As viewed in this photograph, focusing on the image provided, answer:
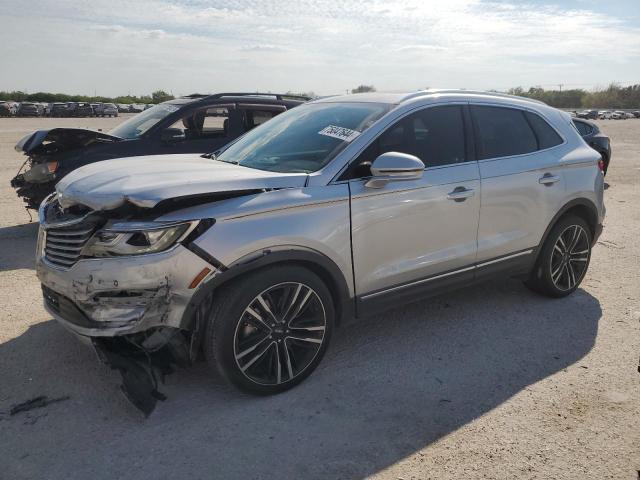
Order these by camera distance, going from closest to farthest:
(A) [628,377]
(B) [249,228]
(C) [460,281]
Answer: (B) [249,228] < (A) [628,377] < (C) [460,281]

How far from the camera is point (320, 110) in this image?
14.8 feet

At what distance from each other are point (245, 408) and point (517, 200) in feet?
9.13

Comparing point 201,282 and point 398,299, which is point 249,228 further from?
point 398,299

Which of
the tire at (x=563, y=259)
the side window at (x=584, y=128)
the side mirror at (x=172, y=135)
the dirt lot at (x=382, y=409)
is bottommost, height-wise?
the dirt lot at (x=382, y=409)

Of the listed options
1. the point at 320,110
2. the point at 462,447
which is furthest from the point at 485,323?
the point at 320,110

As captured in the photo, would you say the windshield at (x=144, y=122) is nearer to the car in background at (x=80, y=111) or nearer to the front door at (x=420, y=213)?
the front door at (x=420, y=213)

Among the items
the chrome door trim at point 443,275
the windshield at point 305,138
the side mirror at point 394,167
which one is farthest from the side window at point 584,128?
the side mirror at point 394,167

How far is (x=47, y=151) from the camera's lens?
7.16 m

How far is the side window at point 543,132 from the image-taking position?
16.4 feet

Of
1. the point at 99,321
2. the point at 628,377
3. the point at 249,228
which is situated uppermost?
the point at 249,228

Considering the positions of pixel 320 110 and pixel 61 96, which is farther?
pixel 61 96

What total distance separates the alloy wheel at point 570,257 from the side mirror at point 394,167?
7.04 ft

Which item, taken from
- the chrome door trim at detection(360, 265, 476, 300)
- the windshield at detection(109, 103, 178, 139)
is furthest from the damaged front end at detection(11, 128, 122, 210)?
the chrome door trim at detection(360, 265, 476, 300)

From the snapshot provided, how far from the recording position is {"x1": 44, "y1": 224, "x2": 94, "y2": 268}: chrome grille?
10.7ft
